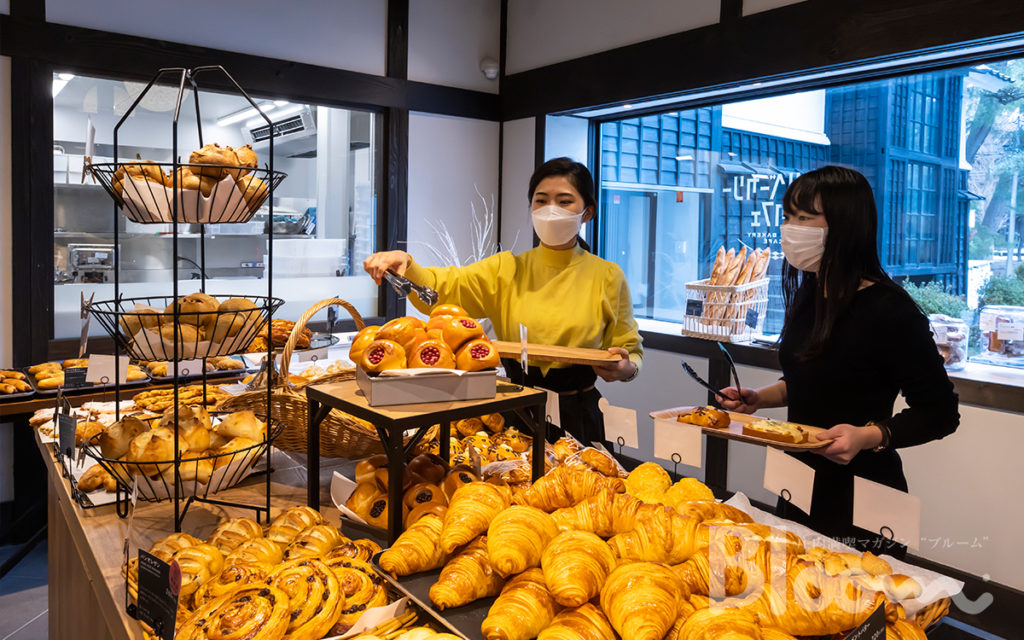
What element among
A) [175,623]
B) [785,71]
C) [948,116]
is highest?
[785,71]

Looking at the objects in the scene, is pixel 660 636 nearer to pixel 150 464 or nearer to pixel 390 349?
pixel 390 349

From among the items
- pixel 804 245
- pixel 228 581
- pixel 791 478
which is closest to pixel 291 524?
pixel 228 581

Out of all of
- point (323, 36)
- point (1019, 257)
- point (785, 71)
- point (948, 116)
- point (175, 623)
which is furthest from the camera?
point (323, 36)

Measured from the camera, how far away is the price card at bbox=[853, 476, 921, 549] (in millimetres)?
948

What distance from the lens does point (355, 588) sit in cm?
100

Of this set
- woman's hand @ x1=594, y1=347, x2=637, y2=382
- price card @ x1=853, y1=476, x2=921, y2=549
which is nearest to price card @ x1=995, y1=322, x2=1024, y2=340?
woman's hand @ x1=594, y1=347, x2=637, y2=382

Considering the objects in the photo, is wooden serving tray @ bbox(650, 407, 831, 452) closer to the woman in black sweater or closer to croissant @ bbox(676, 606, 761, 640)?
the woman in black sweater

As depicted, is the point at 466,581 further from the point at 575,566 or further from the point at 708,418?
the point at 708,418

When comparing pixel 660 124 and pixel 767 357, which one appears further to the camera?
pixel 660 124

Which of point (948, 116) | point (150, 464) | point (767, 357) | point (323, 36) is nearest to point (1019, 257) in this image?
point (948, 116)

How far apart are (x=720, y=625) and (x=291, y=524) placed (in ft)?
2.37

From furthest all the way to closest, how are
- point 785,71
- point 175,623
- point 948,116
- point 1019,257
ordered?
1. point 785,71
2. point 948,116
3. point 1019,257
4. point 175,623

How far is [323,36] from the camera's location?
4.12 metres

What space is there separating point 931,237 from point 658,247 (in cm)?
151
